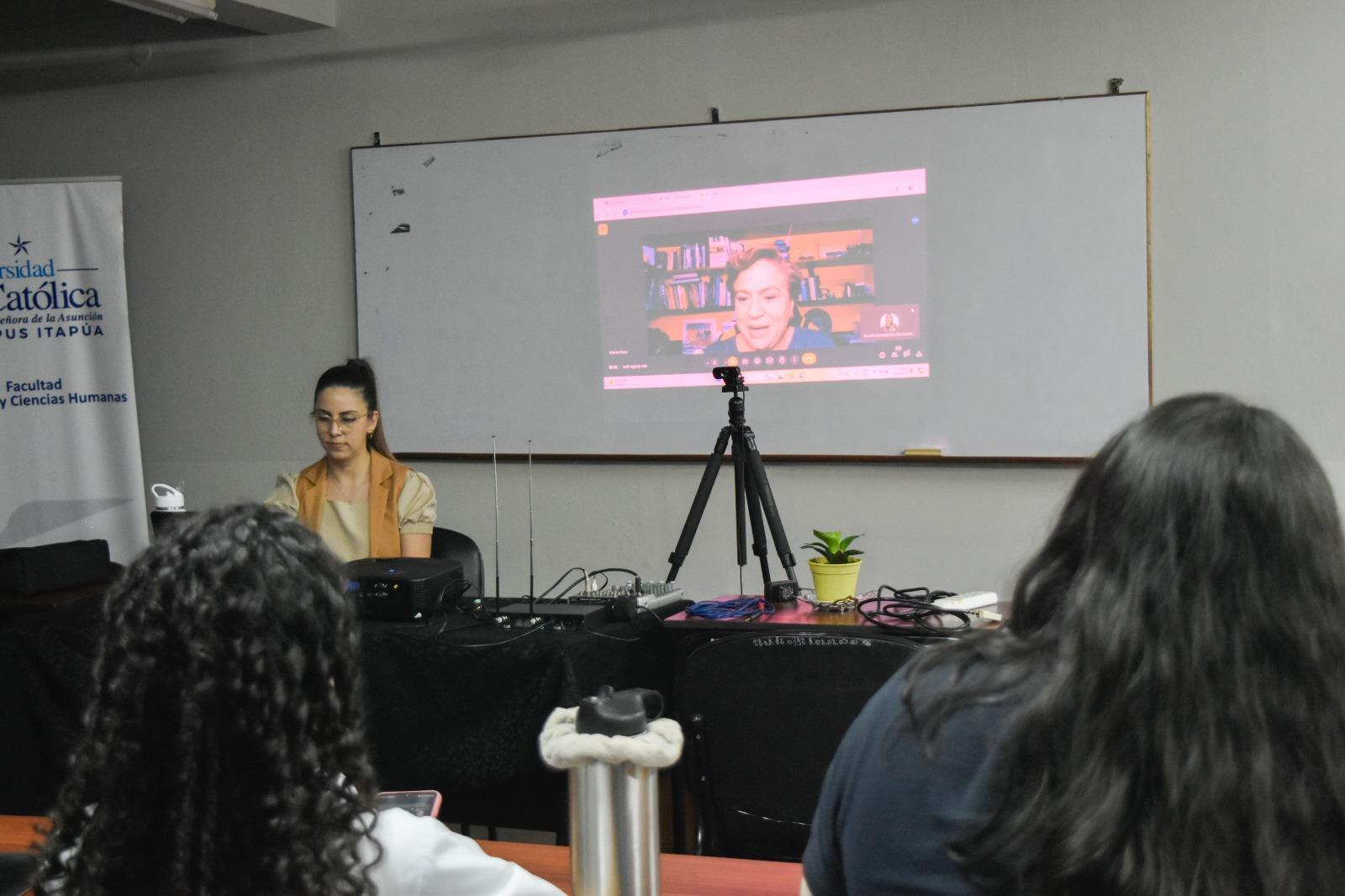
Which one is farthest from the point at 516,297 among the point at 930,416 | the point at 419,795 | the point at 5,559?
the point at 419,795

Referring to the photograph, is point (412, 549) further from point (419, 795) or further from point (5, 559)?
point (419, 795)

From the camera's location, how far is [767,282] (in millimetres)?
3984

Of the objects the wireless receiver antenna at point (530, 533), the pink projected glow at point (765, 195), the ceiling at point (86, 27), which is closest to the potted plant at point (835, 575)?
the wireless receiver antenna at point (530, 533)

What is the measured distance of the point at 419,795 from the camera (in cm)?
129

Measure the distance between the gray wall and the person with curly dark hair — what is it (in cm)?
290

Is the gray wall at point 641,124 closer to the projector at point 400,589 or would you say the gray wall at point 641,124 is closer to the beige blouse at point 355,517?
the beige blouse at point 355,517

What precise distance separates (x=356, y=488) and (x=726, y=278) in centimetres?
145

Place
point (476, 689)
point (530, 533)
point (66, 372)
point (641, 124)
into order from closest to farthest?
point (476, 689) → point (530, 533) → point (641, 124) → point (66, 372)

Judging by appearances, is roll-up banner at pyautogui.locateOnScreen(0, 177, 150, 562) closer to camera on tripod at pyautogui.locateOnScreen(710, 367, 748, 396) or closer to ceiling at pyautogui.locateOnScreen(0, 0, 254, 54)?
ceiling at pyautogui.locateOnScreen(0, 0, 254, 54)

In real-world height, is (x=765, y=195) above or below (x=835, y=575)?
above

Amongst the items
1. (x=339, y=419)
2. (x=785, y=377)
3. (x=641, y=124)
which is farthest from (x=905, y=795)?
(x=641, y=124)

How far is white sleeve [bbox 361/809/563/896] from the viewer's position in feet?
3.07

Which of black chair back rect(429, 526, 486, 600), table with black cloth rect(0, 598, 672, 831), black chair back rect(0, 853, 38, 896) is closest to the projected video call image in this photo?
black chair back rect(429, 526, 486, 600)

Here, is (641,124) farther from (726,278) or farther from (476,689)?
(476,689)
